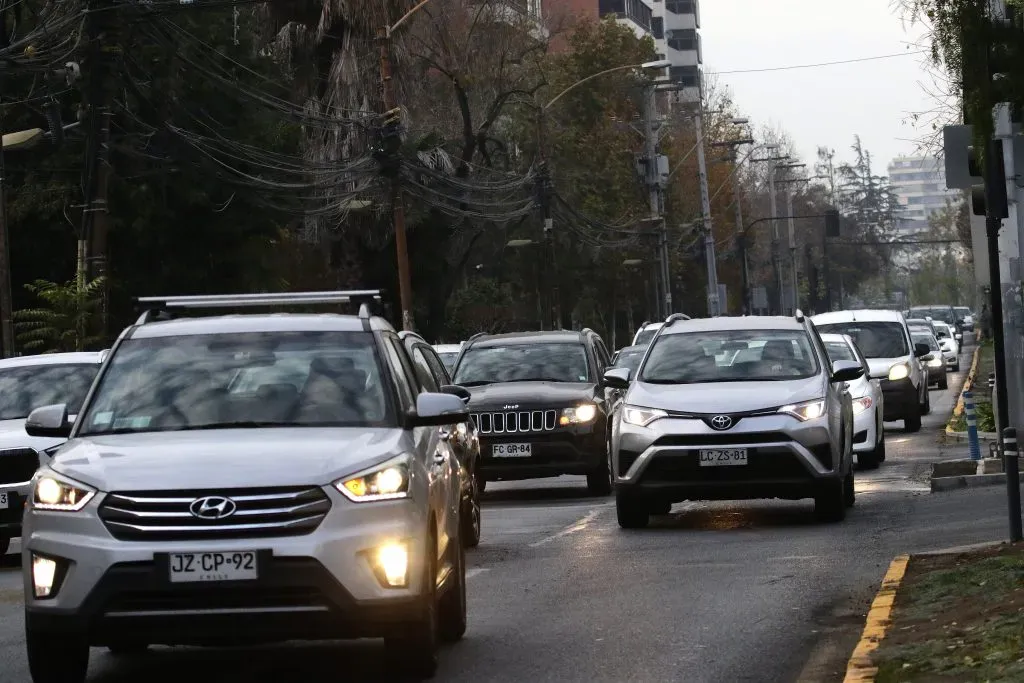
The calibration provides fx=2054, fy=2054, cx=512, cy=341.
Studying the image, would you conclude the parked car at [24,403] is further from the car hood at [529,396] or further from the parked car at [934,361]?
the parked car at [934,361]

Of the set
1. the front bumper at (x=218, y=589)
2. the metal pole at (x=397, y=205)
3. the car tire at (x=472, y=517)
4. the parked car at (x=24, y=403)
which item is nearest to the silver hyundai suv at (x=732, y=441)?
the car tire at (x=472, y=517)

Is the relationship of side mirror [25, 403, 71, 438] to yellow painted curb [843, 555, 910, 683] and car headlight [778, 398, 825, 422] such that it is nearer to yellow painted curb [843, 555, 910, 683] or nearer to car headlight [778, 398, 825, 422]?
yellow painted curb [843, 555, 910, 683]

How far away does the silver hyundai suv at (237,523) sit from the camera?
27.7 ft

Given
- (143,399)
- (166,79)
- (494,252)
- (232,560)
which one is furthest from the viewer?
(494,252)

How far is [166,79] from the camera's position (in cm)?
4578

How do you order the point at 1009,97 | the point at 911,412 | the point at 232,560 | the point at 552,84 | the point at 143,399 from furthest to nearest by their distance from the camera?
the point at 552,84
the point at 911,412
the point at 1009,97
the point at 143,399
the point at 232,560

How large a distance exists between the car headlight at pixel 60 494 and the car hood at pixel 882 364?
24993 millimetres

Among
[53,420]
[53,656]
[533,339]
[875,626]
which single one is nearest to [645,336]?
[533,339]

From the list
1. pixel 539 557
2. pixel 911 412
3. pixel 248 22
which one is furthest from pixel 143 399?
pixel 248 22

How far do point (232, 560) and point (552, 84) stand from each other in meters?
73.7

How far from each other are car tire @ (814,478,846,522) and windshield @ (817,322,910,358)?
16592mm

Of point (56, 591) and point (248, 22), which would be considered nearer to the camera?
point (56, 591)

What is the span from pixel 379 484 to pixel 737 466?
8.04m

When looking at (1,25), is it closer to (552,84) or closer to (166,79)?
(166,79)
